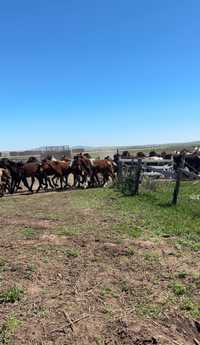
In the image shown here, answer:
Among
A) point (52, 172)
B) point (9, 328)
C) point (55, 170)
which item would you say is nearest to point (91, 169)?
point (55, 170)

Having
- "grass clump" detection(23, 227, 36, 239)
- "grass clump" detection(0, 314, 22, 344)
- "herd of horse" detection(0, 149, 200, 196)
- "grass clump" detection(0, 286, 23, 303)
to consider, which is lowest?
"herd of horse" detection(0, 149, 200, 196)

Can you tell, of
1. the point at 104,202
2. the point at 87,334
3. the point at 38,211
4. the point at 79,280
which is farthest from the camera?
the point at 104,202

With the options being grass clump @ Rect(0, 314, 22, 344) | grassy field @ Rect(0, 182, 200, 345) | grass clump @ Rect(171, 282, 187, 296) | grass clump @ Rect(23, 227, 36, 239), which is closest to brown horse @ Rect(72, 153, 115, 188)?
grassy field @ Rect(0, 182, 200, 345)

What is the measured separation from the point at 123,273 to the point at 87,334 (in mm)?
2141

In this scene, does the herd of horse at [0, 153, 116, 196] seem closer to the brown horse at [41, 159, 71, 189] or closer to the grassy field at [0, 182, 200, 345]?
the brown horse at [41, 159, 71, 189]

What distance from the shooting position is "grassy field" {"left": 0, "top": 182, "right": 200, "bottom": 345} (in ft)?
16.6

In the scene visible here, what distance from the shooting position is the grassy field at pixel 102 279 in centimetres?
507

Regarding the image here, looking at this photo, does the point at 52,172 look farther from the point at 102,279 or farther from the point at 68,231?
the point at 102,279

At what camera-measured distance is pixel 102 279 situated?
265 inches

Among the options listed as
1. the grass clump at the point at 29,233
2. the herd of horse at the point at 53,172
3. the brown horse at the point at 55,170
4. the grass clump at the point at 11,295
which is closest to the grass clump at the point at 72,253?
the grass clump at the point at 29,233

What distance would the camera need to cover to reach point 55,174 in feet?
75.7

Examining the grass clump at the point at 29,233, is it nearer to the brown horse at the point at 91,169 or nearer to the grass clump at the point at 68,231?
the grass clump at the point at 68,231

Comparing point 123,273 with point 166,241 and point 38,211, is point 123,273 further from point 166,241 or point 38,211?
point 38,211

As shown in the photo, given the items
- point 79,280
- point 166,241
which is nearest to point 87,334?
point 79,280
